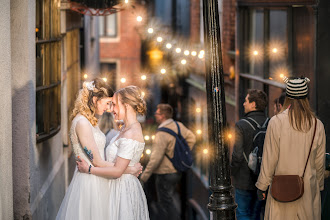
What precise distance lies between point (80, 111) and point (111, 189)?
0.79 meters

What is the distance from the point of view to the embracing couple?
6.35 meters

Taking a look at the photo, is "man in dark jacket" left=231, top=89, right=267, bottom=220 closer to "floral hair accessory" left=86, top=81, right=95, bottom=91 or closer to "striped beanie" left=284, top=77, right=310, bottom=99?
"striped beanie" left=284, top=77, right=310, bottom=99

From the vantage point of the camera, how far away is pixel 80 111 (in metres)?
6.56

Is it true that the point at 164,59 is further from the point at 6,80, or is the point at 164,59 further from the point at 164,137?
the point at 6,80

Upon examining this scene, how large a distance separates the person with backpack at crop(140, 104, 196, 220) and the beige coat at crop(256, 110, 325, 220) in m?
4.36

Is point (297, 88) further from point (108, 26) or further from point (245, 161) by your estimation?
point (108, 26)

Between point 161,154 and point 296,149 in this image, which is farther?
point 161,154

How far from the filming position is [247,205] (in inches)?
319

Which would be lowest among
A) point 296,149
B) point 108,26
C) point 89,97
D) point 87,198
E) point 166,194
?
point 166,194

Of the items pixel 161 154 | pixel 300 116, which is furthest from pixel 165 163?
pixel 300 116

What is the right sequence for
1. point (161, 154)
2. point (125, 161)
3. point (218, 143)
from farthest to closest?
point (161, 154) < point (125, 161) < point (218, 143)

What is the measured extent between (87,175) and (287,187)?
1.86 meters

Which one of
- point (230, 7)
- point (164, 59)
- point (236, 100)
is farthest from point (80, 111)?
point (164, 59)

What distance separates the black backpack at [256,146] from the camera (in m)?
7.76
